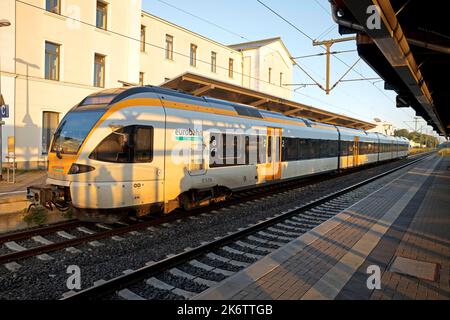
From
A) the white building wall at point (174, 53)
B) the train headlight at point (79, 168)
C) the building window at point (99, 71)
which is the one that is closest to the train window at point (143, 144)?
the train headlight at point (79, 168)

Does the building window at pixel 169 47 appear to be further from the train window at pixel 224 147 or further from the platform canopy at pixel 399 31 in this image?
the platform canopy at pixel 399 31

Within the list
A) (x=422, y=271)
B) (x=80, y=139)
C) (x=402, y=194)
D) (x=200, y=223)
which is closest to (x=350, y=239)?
(x=422, y=271)

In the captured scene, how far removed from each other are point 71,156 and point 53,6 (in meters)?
14.0

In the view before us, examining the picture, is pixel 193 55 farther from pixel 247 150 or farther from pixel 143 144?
pixel 143 144

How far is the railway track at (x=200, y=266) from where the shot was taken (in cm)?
462

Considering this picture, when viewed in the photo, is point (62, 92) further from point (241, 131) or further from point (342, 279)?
point (342, 279)

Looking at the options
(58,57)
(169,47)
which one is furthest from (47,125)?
(169,47)

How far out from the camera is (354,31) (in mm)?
7449

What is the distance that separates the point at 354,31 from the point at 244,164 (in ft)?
16.8

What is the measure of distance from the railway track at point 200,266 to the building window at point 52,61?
1480cm

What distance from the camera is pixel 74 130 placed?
748 cm

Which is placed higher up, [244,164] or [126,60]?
[126,60]

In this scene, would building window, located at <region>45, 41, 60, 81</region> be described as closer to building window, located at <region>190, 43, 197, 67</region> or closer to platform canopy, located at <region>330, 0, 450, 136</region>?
building window, located at <region>190, 43, 197, 67</region>

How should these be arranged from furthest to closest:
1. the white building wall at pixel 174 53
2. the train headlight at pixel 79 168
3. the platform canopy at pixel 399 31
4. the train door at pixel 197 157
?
the white building wall at pixel 174 53 → the train door at pixel 197 157 → the train headlight at pixel 79 168 → the platform canopy at pixel 399 31
